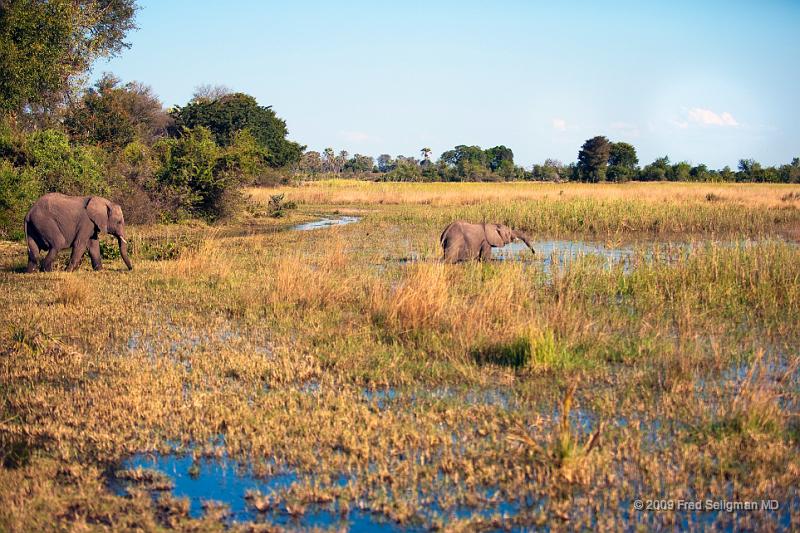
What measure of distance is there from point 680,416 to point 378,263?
8.79m

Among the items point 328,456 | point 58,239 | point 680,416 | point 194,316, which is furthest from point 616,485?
point 58,239

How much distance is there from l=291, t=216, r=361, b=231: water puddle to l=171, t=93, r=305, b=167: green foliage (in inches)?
652

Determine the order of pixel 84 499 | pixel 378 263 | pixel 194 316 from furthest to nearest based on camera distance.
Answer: pixel 378 263 < pixel 194 316 < pixel 84 499

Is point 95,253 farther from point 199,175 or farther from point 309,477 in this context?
point 199,175

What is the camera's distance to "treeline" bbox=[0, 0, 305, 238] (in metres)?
18.1

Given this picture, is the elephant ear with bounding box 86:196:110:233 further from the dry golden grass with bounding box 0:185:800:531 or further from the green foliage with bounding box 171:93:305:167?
the green foliage with bounding box 171:93:305:167

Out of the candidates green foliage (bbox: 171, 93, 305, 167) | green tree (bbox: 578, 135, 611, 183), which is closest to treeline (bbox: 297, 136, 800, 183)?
green tree (bbox: 578, 135, 611, 183)

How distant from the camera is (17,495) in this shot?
4324mm

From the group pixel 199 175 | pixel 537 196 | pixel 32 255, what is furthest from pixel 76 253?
pixel 537 196

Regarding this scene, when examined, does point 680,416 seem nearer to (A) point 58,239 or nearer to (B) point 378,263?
(B) point 378,263

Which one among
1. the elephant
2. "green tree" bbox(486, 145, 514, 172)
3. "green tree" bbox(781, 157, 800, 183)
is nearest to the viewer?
the elephant

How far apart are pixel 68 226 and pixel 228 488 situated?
31.2 feet

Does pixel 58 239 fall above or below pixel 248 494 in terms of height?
above

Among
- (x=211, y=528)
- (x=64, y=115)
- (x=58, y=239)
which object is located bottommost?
(x=211, y=528)
